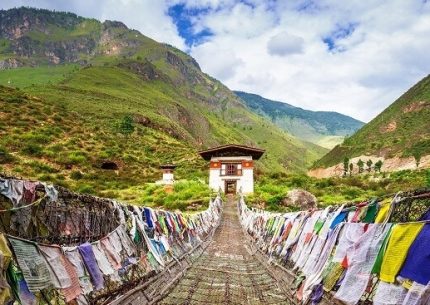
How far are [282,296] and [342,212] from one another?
2.93m

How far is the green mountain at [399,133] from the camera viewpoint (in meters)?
86.3

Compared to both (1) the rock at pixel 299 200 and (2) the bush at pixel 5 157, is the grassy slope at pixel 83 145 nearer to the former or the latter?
(2) the bush at pixel 5 157

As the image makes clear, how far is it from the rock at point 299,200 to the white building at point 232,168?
28.6 feet

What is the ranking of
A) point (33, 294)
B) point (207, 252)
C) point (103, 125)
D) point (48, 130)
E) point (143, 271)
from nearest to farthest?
point (33, 294) < point (143, 271) < point (207, 252) < point (48, 130) < point (103, 125)

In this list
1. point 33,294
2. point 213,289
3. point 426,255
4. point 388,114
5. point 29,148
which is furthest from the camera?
point 388,114

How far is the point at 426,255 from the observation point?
4.14 metres

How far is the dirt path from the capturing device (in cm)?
881

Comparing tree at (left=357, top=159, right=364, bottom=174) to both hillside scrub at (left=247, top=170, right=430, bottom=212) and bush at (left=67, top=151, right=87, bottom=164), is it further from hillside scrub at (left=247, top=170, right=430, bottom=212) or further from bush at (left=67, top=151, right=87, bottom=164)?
bush at (left=67, top=151, right=87, bottom=164)

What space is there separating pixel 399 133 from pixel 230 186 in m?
67.5

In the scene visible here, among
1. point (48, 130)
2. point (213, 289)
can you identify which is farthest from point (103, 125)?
point (213, 289)

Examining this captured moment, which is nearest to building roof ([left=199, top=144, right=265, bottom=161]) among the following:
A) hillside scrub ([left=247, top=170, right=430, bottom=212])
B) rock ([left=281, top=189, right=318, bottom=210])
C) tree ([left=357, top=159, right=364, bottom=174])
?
hillside scrub ([left=247, top=170, right=430, bottom=212])

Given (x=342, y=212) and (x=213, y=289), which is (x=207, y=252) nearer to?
(x=213, y=289)

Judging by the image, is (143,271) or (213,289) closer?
(143,271)

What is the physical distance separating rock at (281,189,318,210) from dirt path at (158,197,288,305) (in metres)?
15.8
